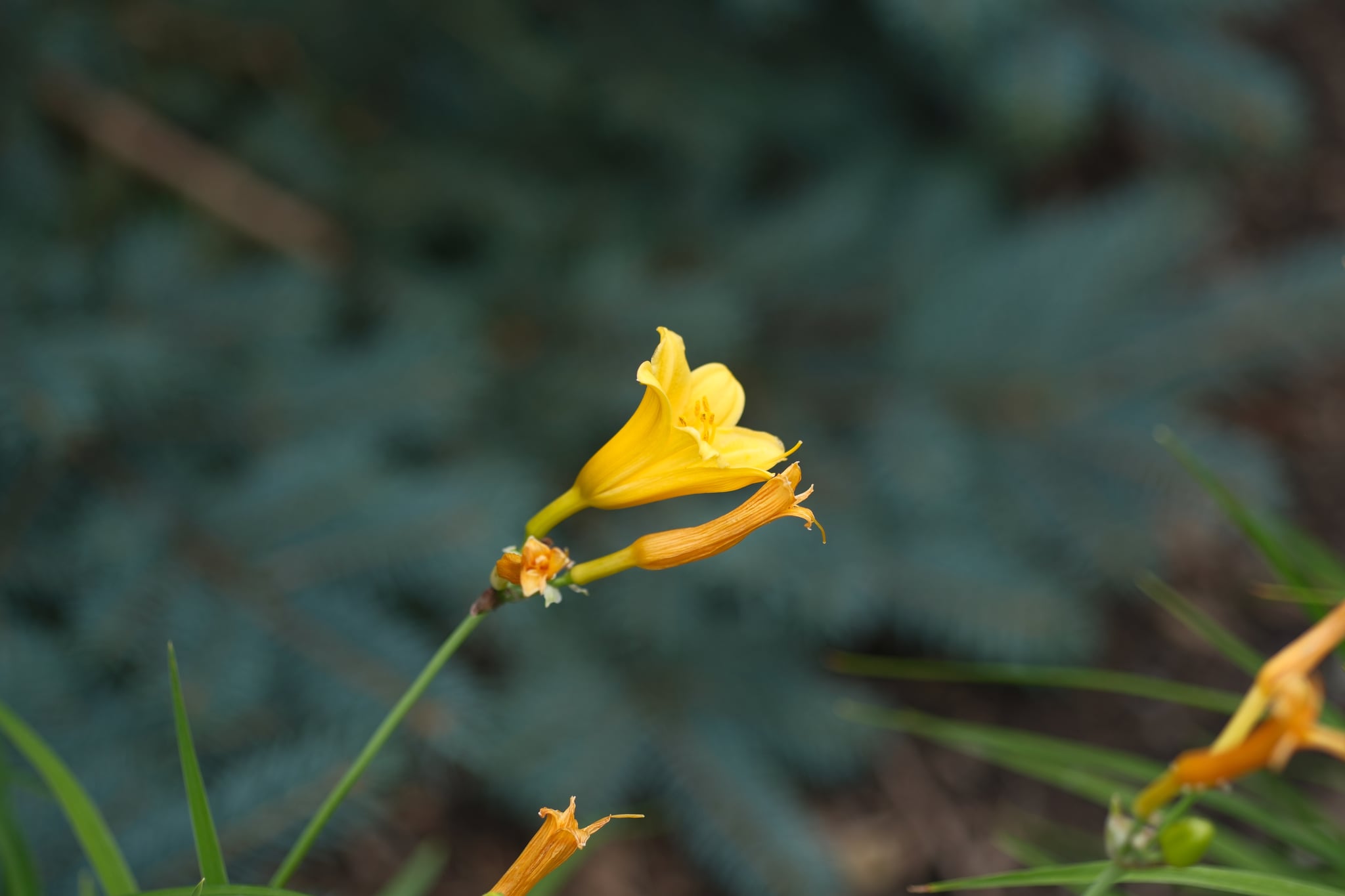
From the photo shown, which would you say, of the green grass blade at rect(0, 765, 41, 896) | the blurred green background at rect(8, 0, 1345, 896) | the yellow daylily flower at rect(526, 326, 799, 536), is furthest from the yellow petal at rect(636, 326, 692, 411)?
the blurred green background at rect(8, 0, 1345, 896)

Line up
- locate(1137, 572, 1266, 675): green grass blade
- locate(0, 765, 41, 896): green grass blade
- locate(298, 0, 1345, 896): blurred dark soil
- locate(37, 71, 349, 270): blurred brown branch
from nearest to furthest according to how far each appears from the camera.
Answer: locate(0, 765, 41, 896): green grass blade
locate(1137, 572, 1266, 675): green grass blade
locate(37, 71, 349, 270): blurred brown branch
locate(298, 0, 1345, 896): blurred dark soil

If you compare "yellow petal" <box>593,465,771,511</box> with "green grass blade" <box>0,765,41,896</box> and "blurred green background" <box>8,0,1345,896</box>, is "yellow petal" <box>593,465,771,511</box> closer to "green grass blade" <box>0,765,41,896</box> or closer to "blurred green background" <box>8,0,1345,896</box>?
"green grass blade" <box>0,765,41,896</box>

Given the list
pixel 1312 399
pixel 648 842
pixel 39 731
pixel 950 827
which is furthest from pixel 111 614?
pixel 1312 399

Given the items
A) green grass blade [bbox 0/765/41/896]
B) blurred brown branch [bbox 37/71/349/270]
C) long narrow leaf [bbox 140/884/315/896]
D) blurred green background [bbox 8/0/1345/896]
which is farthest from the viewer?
blurred brown branch [bbox 37/71/349/270]

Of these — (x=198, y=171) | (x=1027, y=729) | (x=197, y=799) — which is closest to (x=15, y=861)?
(x=197, y=799)

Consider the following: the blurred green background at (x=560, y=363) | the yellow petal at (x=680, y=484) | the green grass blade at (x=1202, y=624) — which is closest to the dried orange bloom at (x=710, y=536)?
the yellow petal at (x=680, y=484)

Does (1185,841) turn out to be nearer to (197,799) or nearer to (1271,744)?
(1271,744)
